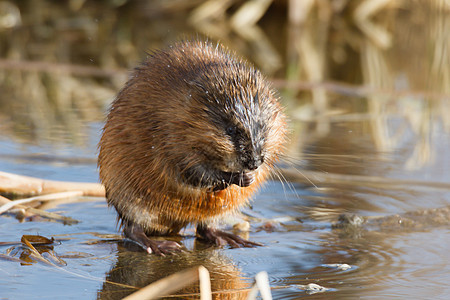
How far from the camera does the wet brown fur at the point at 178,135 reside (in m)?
3.23

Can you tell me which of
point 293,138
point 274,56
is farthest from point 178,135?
point 274,56

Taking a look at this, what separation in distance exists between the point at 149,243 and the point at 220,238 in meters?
0.36

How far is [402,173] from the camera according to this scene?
4762 millimetres

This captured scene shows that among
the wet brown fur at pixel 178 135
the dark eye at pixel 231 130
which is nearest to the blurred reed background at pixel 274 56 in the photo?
the wet brown fur at pixel 178 135

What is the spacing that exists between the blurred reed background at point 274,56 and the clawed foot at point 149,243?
1852mm

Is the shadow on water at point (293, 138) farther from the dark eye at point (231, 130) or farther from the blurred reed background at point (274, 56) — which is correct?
the dark eye at point (231, 130)

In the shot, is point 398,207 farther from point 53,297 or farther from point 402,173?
point 53,297

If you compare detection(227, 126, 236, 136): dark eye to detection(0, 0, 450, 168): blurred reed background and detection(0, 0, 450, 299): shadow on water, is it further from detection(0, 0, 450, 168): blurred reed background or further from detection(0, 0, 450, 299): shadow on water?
detection(0, 0, 450, 168): blurred reed background

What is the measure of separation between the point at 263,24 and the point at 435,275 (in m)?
9.43

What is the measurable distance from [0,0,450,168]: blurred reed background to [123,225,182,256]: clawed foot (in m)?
1.85

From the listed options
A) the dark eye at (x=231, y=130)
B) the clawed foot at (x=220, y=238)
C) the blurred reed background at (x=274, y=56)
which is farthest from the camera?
the blurred reed background at (x=274, y=56)

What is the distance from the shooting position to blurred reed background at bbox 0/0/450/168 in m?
6.35

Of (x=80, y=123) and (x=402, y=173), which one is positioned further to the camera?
(x=80, y=123)

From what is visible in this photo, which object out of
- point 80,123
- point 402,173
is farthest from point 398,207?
point 80,123
